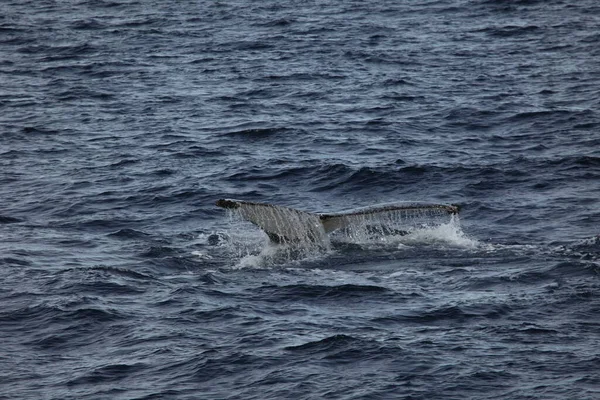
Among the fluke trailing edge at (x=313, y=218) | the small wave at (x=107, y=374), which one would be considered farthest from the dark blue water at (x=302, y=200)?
the fluke trailing edge at (x=313, y=218)

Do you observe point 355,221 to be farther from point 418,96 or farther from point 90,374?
point 418,96

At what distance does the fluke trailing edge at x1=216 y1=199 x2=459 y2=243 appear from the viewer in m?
21.2

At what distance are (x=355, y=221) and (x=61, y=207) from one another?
8369 millimetres

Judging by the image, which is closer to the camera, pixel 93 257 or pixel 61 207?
pixel 93 257

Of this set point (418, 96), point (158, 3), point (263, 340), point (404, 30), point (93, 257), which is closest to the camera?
point (263, 340)

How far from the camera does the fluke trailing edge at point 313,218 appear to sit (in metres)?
21.2

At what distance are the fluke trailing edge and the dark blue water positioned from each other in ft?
1.52

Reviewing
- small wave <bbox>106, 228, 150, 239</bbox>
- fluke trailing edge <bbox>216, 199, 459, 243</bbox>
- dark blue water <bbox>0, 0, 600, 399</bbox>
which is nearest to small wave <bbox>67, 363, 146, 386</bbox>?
dark blue water <bbox>0, 0, 600, 399</bbox>

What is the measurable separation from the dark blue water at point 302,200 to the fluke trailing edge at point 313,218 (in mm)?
463

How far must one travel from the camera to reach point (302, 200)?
27.1 metres

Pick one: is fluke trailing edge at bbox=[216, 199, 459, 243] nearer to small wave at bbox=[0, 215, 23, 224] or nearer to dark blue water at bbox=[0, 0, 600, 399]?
dark blue water at bbox=[0, 0, 600, 399]

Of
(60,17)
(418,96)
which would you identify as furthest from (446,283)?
(60,17)

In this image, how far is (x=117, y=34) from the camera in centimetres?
5103

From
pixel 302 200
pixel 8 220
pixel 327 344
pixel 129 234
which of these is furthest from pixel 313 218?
pixel 8 220
